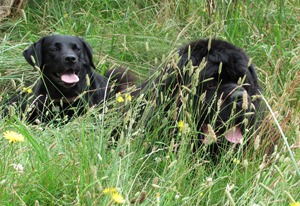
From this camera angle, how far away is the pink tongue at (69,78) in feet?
11.6

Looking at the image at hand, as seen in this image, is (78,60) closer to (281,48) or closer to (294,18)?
(281,48)

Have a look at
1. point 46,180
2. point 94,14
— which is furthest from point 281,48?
point 46,180

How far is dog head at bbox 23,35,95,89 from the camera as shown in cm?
353

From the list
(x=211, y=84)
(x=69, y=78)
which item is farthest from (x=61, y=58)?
(x=211, y=84)

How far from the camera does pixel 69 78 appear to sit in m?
3.59

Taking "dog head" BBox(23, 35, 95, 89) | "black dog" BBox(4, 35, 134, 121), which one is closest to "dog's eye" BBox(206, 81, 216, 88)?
"black dog" BBox(4, 35, 134, 121)

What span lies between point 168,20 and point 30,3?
85.3 inches

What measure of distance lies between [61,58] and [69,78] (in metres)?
0.22

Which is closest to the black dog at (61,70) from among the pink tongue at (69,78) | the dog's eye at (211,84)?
the pink tongue at (69,78)

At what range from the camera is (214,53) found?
2.56 meters

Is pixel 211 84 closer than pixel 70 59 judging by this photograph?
Yes

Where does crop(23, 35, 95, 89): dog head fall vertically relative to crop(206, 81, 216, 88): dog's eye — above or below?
below

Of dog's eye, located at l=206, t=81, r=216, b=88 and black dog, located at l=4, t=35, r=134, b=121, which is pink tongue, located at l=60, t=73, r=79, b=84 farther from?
dog's eye, located at l=206, t=81, r=216, b=88

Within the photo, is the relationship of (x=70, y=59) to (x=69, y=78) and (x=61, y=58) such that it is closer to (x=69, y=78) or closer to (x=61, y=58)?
(x=61, y=58)
